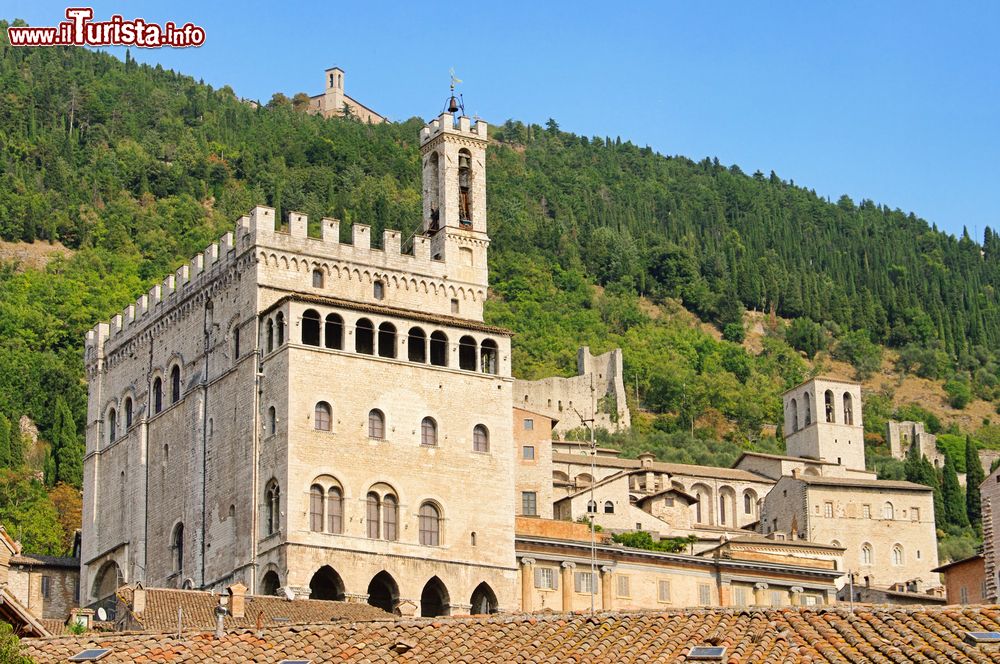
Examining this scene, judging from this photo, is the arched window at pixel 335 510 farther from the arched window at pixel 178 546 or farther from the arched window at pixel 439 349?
the arched window at pixel 178 546

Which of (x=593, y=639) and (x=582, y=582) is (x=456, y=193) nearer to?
(x=582, y=582)

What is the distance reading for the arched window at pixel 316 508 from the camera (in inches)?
2447

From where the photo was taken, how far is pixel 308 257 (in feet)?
221

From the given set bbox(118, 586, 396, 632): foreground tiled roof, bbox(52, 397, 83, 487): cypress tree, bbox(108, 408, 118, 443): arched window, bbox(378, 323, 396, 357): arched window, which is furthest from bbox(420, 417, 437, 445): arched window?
bbox(52, 397, 83, 487): cypress tree

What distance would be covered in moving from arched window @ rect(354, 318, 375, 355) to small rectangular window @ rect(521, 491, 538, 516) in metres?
14.9

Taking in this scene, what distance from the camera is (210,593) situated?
58656 mm

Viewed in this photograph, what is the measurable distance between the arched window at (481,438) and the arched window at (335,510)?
5966mm

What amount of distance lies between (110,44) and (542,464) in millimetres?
32713

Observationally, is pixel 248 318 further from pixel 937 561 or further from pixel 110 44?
pixel 937 561

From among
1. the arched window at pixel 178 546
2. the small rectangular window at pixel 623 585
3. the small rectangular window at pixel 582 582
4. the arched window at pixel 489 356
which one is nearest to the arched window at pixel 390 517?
the arched window at pixel 489 356

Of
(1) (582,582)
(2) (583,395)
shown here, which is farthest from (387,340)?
(2) (583,395)

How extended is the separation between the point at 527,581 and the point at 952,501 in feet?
213

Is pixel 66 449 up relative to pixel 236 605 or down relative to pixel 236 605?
up

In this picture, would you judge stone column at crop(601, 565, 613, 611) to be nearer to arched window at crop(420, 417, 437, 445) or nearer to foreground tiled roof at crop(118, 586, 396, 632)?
arched window at crop(420, 417, 437, 445)
